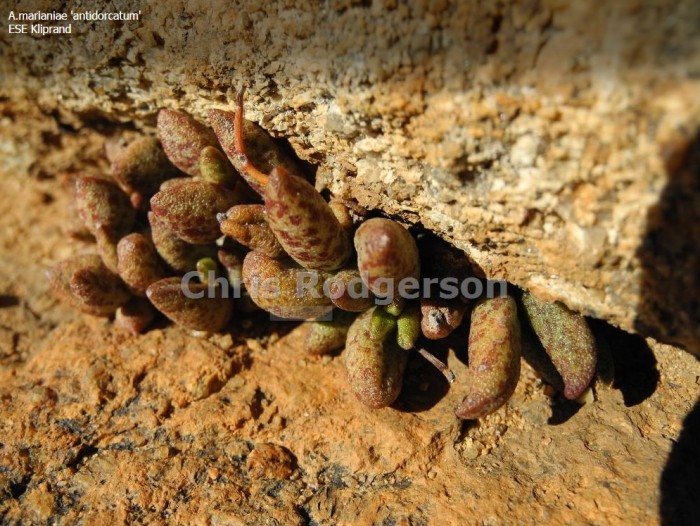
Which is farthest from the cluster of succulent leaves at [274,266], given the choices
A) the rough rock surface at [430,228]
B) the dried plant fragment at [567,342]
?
the rough rock surface at [430,228]

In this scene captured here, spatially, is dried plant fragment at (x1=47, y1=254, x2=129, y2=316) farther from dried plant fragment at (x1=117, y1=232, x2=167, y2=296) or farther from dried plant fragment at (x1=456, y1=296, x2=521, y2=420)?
dried plant fragment at (x1=456, y1=296, x2=521, y2=420)

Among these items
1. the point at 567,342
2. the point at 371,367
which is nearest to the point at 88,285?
the point at 371,367

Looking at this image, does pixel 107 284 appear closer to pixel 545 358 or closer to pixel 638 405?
pixel 545 358

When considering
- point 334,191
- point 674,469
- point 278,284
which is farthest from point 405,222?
point 674,469

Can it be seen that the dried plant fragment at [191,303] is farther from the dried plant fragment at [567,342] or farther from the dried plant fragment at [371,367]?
the dried plant fragment at [567,342]

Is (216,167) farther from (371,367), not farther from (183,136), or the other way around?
(371,367)
